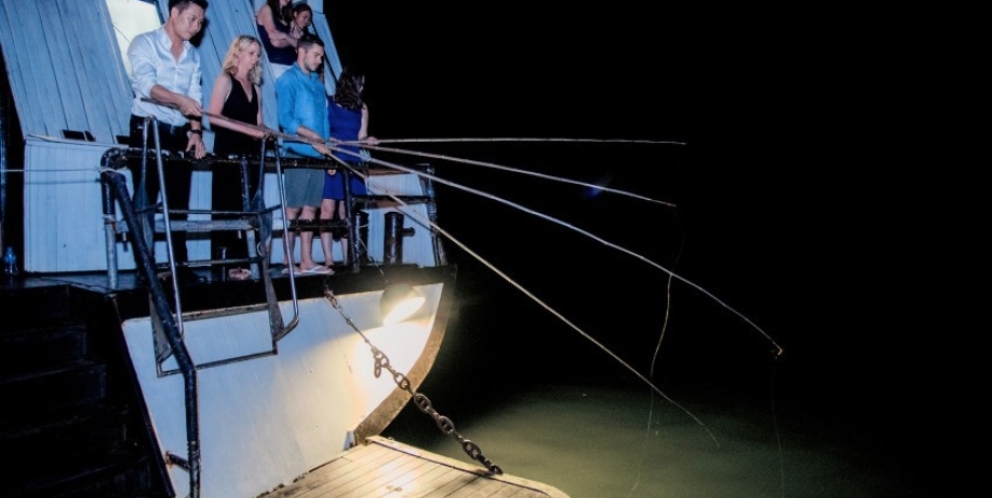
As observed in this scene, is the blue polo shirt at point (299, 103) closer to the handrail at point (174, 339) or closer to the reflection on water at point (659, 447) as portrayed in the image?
the handrail at point (174, 339)

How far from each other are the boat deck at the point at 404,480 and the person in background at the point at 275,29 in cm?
496

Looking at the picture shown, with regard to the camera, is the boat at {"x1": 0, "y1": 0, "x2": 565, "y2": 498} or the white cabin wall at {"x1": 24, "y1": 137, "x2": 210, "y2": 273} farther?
the white cabin wall at {"x1": 24, "y1": 137, "x2": 210, "y2": 273}

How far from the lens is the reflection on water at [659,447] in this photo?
21.6ft

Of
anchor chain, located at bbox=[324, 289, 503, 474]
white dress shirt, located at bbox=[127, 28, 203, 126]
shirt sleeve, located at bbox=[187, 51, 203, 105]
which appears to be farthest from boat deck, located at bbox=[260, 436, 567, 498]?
shirt sleeve, located at bbox=[187, 51, 203, 105]

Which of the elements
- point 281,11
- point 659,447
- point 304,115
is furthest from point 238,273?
point 659,447

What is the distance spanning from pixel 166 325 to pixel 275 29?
202 inches

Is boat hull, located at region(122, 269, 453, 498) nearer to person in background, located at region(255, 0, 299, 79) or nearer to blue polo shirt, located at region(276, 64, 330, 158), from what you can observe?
blue polo shirt, located at region(276, 64, 330, 158)

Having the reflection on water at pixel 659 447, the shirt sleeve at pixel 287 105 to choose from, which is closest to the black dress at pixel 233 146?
the shirt sleeve at pixel 287 105

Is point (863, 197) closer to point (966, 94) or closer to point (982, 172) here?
point (982, 172)

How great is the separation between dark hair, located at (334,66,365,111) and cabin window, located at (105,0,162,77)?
237 centimetres

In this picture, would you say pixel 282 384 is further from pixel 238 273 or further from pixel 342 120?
pixel 342 120

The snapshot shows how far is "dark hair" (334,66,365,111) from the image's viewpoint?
5766 millimetres

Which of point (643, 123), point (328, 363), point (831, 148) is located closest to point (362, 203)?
point (328, 363)

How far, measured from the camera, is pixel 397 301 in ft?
16.9
